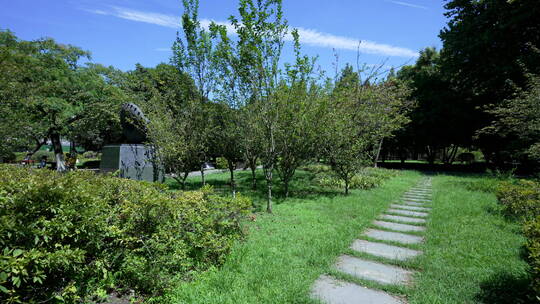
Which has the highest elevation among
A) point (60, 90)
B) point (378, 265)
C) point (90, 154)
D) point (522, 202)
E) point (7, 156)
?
point (60, 90)

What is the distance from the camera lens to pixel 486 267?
319 cm

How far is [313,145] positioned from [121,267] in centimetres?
584

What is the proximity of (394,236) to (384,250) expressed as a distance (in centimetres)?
78

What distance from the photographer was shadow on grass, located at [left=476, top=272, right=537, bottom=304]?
8.21 ft

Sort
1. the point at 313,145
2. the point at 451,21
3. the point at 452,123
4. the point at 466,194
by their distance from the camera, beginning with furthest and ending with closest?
the point at 452,123 → the point at 451,21 → the point at 466,194 → the point at 313,145

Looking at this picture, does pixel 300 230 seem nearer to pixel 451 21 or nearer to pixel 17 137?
pixel 17 137

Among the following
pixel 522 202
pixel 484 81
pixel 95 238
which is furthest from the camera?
pixel 484 81

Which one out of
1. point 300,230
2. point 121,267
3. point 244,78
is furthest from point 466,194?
point 121,267

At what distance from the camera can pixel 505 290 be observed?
8.82 ft

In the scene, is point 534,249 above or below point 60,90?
below

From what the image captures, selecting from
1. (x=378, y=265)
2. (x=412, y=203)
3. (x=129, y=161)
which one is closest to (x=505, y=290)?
(x=378, y=265)

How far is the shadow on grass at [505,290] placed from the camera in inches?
98.6

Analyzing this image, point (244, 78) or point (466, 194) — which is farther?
point (466, 194)

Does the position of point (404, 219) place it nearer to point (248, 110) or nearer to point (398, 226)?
point (398, 226)
